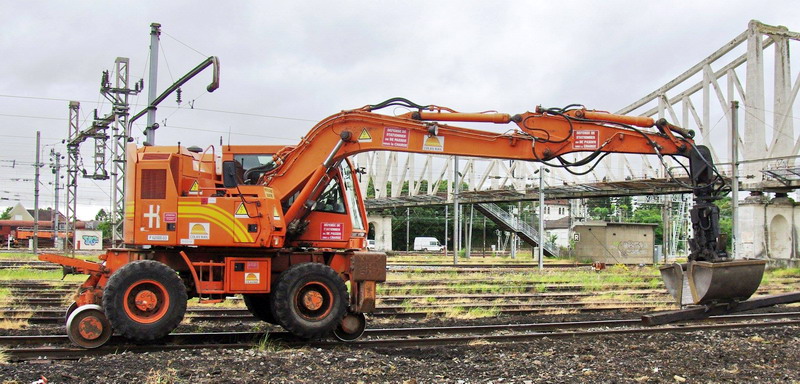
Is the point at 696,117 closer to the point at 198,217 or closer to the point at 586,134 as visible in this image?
the point at 586,134

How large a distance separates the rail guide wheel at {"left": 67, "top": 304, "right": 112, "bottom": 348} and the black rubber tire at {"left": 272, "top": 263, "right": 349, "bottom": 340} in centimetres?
231

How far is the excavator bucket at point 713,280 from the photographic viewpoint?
8.66 metres

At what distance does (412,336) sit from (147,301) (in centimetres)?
417

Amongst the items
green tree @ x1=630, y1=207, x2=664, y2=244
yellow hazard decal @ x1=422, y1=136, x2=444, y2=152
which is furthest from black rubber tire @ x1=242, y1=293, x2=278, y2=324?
green tree @ x1=630, y1=207, x2=664, y2=244

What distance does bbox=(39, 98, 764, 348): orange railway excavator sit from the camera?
29.6ft

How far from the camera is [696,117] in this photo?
5000cm

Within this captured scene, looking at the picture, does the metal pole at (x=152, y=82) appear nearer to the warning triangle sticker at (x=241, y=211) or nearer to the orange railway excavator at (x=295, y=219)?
the orange railway excavator at (x=295, y=219)

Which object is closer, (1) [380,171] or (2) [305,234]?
(2) [305,234]

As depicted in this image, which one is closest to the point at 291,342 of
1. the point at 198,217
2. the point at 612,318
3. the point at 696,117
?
the point at 198,217

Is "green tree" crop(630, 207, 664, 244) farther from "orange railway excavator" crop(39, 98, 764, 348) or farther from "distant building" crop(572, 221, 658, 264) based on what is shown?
"orange railway excavator" crop(39, 98, 764, 348)

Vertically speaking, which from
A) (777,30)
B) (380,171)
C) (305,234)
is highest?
(777,30)

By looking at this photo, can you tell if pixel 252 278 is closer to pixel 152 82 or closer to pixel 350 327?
pixel 350 327

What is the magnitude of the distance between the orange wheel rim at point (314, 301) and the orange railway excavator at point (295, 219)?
0.02 meters

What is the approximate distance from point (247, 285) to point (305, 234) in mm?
1293
